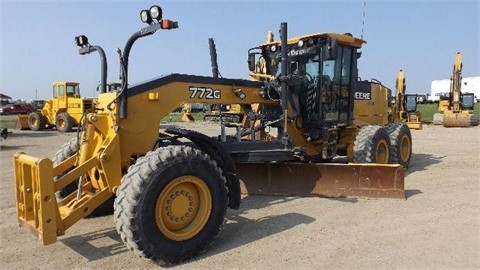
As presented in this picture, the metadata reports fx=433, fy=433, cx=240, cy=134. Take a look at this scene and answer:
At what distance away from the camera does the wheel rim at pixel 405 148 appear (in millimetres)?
9212

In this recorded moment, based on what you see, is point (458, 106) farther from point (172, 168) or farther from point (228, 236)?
point (172, 168)

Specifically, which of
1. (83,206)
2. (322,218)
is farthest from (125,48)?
(322,218)

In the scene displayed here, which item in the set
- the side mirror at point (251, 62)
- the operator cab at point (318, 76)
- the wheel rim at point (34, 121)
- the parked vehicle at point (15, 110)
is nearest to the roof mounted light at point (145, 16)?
the operator cab at point (318, 76)

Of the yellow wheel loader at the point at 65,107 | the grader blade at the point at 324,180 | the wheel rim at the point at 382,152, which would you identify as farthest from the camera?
the yellow wheel loader at the point at 65,107

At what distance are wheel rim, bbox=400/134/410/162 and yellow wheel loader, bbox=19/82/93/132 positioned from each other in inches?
681

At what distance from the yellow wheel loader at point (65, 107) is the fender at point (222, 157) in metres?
18.6

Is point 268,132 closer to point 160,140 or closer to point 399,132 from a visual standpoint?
point 160,140

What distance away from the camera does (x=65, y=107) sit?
23203 millimetres

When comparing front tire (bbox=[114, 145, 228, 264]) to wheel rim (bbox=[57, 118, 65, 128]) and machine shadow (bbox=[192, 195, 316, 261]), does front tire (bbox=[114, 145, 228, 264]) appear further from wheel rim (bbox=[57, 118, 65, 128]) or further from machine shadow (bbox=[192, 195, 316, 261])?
wheel rim (bbox=[57, 118, 65, 128])

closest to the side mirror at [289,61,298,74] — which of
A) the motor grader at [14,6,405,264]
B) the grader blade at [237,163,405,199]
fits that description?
the motor grader at [14,6,405,264]

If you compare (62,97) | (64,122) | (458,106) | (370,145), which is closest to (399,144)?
(370,145)

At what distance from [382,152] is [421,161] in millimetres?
2808

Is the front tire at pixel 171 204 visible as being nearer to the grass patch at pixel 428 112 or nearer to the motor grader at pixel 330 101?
the motor grader at pixel 330 101

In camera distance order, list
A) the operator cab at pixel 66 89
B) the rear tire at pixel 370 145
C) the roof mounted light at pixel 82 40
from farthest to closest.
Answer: the operator cab at pixel 66 89 < the rear tire at pixel 370 145 < the roof mounted light at pixel 82 40
